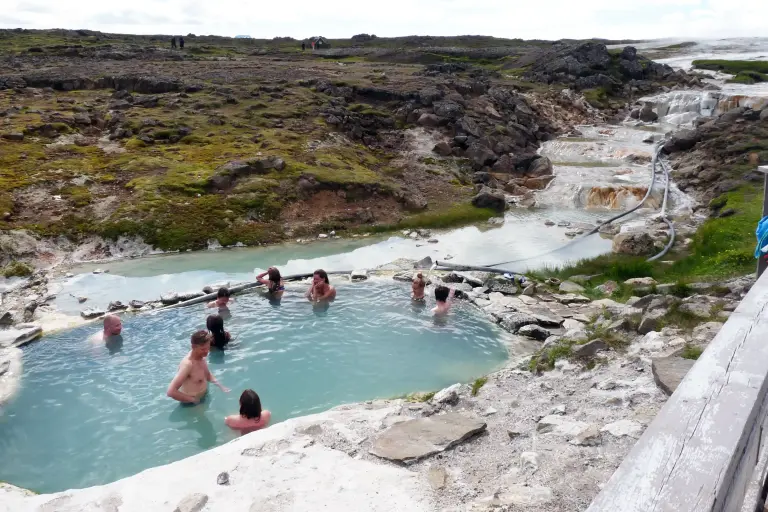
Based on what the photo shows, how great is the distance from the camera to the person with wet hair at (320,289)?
1570 centimetres

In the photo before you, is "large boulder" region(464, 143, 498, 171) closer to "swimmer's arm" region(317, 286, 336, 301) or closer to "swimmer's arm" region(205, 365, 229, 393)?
"swimmer's arm" region(317, 286, 336, 301)

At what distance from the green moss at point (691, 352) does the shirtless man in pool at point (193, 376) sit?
7.84m

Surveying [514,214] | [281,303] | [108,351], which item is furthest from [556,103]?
[108,351]

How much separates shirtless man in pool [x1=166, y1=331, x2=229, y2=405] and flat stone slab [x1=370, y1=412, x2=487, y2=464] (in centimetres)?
470

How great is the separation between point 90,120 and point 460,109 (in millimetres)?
22219

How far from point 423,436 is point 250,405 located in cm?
Result: 366

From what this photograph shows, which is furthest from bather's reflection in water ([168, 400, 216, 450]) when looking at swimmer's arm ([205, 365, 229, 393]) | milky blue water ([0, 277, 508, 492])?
swimmer's arm ([205, 365, 229, 393])

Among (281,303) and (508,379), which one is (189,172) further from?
(508,379)

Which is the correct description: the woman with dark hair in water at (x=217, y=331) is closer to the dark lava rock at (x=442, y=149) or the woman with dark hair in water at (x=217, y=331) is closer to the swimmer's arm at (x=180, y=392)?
the swimmer's arm at (x=180, y=392)

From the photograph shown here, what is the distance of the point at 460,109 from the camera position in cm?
3834

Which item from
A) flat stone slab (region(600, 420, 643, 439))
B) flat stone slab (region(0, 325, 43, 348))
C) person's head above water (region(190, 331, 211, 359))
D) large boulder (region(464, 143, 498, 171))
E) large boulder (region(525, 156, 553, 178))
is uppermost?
large boulder (region(464, 143, 498, 171))

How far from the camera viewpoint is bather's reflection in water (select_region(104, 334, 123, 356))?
42.2ft

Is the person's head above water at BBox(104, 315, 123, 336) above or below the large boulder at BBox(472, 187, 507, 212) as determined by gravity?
below

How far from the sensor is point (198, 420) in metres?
10.2
